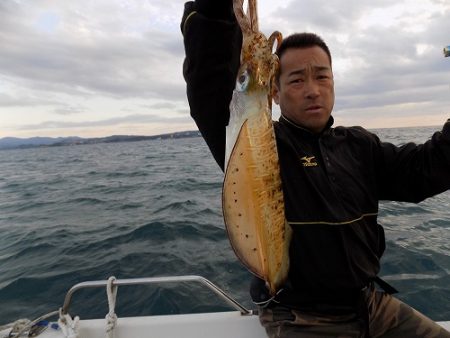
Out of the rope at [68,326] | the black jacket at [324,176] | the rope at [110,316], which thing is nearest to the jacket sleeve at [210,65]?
the black jacket at [324,176]

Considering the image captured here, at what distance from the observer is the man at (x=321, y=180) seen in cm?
187

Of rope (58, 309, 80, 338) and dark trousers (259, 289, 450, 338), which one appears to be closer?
dark trousers (259, 289, 450, 338)

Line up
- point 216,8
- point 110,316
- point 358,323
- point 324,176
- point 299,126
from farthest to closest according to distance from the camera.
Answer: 1. point 110,316
2. point 299,126
3. point 324,176
4. point 358,323
5. point 216,8

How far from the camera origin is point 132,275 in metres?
5.75

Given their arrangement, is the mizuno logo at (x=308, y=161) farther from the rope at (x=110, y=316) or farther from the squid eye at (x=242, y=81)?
the rope at (x=110, y=316)

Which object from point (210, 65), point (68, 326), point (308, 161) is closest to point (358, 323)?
point (308, 161)

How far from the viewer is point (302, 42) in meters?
2.51

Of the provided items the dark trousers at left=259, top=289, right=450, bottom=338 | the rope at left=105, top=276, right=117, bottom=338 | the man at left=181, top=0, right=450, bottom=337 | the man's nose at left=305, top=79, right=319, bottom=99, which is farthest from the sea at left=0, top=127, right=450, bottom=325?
the man's nose at left=305, top=79, right=319, bottom=99

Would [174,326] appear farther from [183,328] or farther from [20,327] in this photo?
[20,327]

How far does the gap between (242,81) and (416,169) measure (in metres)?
1.75

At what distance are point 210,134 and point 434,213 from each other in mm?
9295

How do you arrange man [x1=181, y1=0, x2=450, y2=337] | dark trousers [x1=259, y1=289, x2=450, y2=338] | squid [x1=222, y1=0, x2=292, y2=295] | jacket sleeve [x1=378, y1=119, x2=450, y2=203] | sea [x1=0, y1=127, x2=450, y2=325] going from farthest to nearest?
1. sea [x1=0, y1=127, x2=450, y2=325]
2. jacket sleeve [x1=378, y1=119, x2=450, y2=203]
3. dark trousers [x1=259, y1=289, x2=450, y2=338]
4. man [x1=181, y1=0, x2=450, y2=337]
5. squid [x1=222, y1=0, x2=292, y2=295]

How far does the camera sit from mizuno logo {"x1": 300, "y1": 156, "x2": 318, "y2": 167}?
2.43 meters

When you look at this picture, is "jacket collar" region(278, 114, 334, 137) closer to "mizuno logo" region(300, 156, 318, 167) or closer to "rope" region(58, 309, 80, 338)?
"mizuno logo" region(300, 156, 318, 167)
